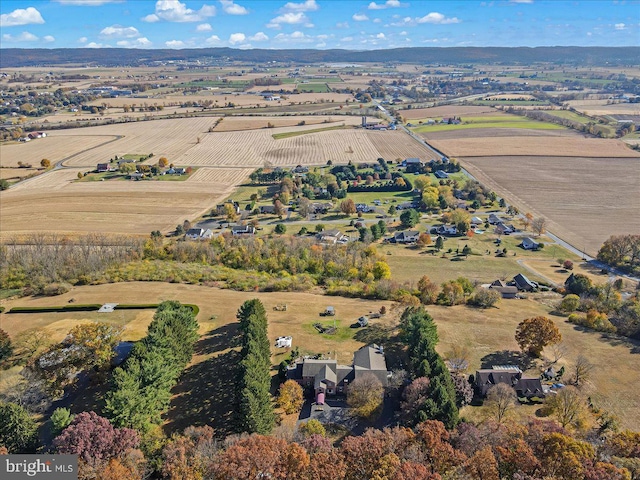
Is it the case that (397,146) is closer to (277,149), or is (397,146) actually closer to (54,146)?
(277,149)

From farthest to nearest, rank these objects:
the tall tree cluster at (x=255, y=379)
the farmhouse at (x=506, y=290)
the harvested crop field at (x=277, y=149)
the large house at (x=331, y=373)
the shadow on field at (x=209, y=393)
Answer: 1. the harvested crop field at (x=277, y=149)
2. the farmhouse at (x=506, y=290)
3. the large house at (x=331, y=373)
4. the shadow on field at (x=209, y=393)
5. the tall tree cluster at (x=255, y=379)

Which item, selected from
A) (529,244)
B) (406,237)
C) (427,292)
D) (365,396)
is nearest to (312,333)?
(365,396)

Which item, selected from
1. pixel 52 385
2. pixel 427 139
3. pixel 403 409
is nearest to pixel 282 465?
pixel 403 409

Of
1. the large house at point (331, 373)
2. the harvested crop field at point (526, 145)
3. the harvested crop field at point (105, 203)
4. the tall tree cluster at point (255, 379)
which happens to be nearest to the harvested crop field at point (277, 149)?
the harvested crop field at point (105, 203)

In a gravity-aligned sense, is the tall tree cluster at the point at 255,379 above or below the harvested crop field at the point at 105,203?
below

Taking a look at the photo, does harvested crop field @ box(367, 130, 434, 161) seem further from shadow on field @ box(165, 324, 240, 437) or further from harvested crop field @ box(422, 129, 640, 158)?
shadow on field @ box(165, 324, 240, 437)

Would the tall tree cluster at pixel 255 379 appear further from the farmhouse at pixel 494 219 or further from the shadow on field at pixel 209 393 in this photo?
the farmhouse at pixel 494 219
